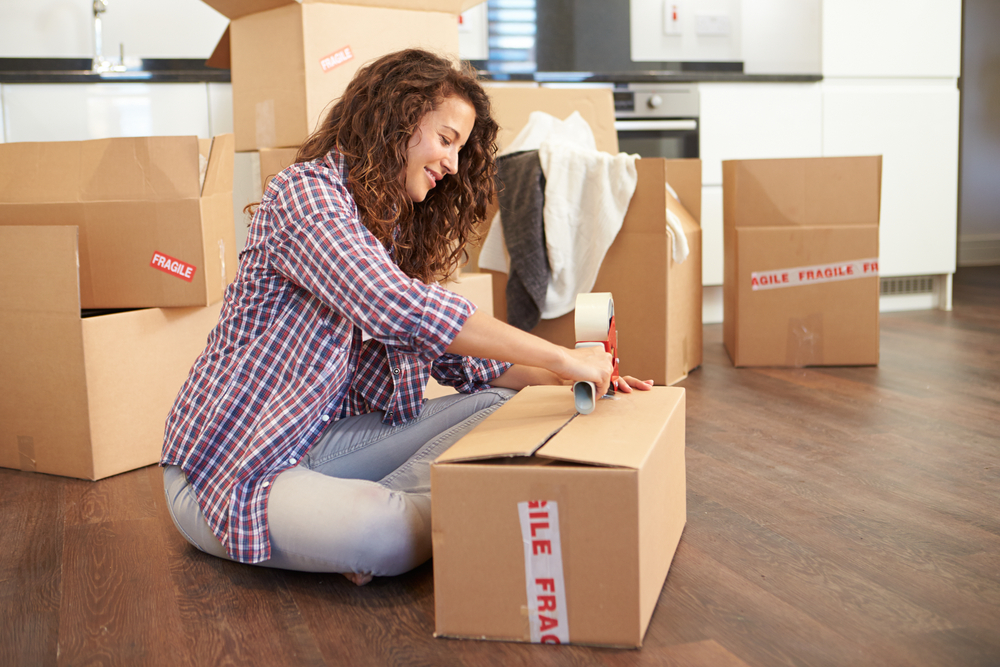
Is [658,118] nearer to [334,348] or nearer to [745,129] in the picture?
[745,129]

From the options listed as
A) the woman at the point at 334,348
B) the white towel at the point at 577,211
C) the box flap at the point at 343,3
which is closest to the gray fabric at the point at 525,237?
the white towel at the point at 577,211

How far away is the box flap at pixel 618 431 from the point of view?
0.90 metres

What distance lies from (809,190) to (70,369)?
5.76ft

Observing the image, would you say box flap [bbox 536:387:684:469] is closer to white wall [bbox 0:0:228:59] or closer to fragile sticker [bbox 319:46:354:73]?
fragile sticker [bbox 319:46:354:73]

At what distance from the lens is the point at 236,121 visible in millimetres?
1918

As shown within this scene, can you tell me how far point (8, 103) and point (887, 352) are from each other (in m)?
2.69

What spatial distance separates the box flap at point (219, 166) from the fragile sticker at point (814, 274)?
4.42 ft

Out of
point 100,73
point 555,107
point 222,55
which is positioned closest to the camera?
point 222,55

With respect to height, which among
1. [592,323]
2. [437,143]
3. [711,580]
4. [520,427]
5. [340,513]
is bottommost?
[711,580]

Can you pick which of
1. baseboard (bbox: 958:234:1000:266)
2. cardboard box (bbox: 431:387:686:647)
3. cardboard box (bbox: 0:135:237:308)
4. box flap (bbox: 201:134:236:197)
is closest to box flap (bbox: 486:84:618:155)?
box flap (bbox: 201:134:236:197)

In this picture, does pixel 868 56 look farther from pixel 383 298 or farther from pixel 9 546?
pixel 9 546

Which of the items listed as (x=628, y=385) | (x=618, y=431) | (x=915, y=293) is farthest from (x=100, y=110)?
(x=915, y=293)

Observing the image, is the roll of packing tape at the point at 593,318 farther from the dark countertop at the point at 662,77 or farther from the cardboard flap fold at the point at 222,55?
the dark countertop at the point at 662,77

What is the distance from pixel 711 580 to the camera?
3.63 feet
